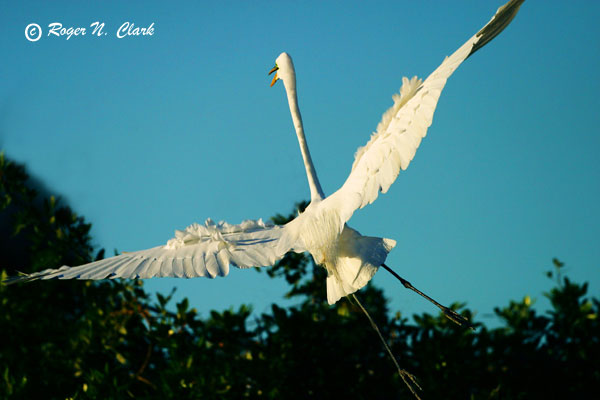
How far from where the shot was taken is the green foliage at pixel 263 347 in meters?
4.68

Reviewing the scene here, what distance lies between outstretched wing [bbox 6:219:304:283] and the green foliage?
3.80 ft

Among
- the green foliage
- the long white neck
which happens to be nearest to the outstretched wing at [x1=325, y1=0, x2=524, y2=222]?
the long white neck

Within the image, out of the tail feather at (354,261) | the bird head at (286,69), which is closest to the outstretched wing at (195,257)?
the tail feather at (354,261)

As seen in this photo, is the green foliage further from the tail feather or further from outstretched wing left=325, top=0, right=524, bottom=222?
outstretched wing left=325, top=0, right=524, bottom=222

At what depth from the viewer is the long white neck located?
429cm

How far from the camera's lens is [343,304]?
5465 millimetres

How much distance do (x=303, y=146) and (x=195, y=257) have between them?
133 cm

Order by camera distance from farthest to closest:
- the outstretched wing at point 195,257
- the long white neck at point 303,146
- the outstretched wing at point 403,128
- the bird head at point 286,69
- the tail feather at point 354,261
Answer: the bird head at point 286,69
the long white neck at point 303,146
the outstretched wing at point 195,257
the tail feather at point 354,261
the outstretched wing at point 403,128

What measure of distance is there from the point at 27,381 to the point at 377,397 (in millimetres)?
2877

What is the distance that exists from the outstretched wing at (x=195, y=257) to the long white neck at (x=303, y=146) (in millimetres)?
471

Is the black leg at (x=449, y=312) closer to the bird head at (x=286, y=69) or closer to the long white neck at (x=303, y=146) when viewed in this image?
the long white neck at (x=303, y=146)

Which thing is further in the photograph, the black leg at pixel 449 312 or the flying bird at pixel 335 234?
the black leg at pixel 449 312

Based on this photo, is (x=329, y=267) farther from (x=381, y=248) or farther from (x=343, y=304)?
(x=343, y=304)

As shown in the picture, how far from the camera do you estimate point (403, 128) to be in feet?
9.96
